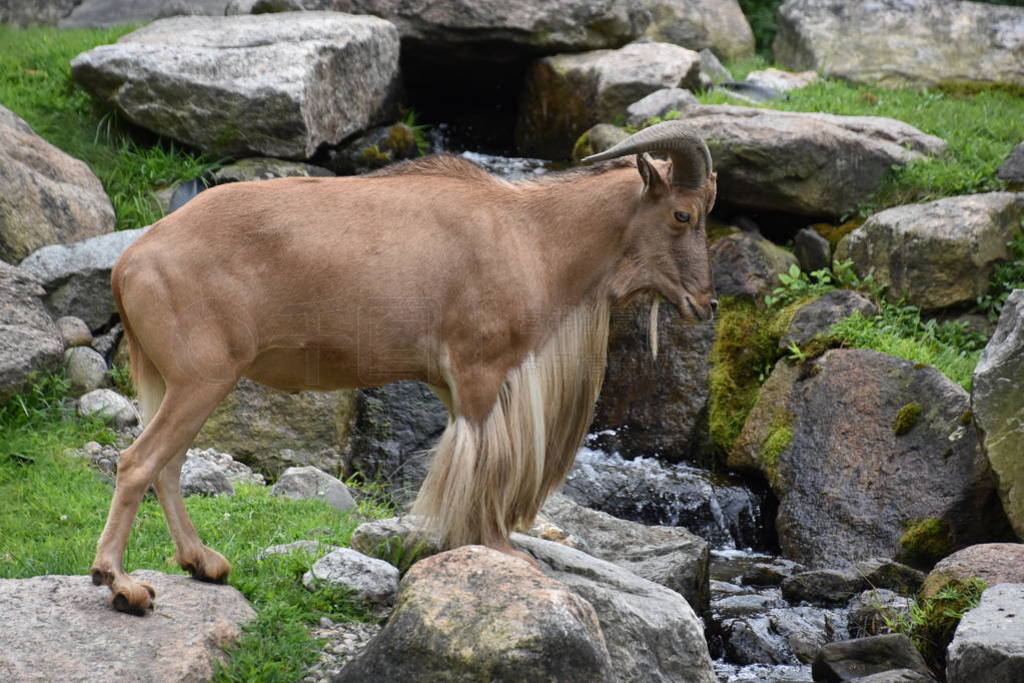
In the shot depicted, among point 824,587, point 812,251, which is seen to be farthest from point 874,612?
point 812,251

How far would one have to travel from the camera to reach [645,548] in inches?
297

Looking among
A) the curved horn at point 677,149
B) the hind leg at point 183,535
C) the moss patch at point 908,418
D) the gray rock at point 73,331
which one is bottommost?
the gray rock at point 73,331

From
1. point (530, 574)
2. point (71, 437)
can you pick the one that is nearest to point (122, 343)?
point (71, 437)

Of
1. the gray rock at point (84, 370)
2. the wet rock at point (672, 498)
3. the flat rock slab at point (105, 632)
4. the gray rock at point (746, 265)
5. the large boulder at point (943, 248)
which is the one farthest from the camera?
the gray rock at point (746, 265)

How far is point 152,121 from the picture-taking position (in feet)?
37.4

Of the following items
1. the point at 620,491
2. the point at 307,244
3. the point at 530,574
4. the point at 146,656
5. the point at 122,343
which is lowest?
the point at 620,491

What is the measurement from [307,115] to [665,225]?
6259mm

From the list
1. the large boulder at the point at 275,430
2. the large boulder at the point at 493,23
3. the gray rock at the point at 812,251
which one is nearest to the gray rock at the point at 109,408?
the large boulder at the point at 275,430

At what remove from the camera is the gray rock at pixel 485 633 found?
14.9 feet

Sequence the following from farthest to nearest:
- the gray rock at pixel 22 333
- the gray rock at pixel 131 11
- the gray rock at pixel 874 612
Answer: the gray rock at pixel 131 11, the gray rock at pixel 22 333, the gray rock at pixel 874 612

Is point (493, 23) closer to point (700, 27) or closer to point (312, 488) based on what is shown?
point (700, 27)

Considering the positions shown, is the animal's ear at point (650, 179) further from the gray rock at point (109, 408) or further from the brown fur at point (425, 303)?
the gray rock at point (109, 408)

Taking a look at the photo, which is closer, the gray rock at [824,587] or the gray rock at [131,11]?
the gray rock at [824,587]

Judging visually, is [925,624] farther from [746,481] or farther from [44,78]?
[44,78]
